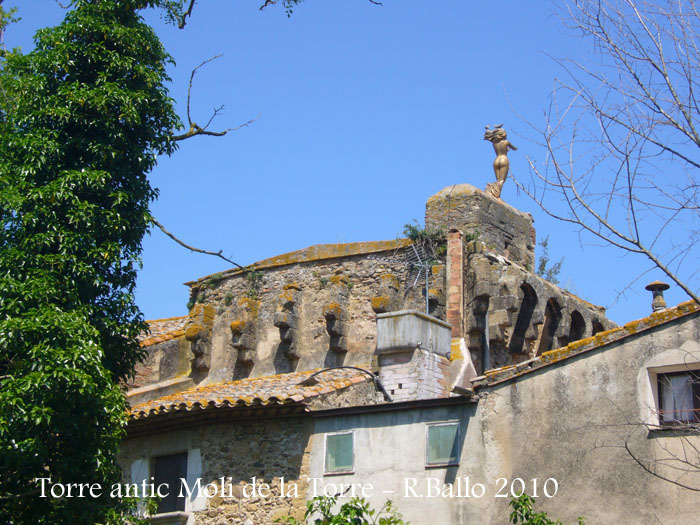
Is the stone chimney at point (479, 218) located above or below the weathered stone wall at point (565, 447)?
above

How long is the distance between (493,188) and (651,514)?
12.3 meters

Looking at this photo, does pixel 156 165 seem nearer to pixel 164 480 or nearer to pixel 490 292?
pixel 164 480

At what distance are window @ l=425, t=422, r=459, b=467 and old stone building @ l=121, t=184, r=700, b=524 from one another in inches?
0.8

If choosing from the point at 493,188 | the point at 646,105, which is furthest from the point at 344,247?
the point at 646,105

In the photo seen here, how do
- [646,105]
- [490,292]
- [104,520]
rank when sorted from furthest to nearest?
1. [490,292]
2. [104,520]
3. [646,105]

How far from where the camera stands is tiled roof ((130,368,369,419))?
663 inches

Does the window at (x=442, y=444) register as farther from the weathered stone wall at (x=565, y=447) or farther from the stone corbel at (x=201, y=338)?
the stone corbel at (x=201, y=338)

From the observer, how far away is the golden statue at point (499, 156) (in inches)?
957

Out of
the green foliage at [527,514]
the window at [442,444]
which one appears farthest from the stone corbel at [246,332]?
the green foliage at [527,514]

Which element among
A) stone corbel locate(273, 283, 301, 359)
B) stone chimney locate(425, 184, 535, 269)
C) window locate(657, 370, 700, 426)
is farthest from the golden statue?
window locate(657, 370, 700, 426)

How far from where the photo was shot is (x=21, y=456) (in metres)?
13.3

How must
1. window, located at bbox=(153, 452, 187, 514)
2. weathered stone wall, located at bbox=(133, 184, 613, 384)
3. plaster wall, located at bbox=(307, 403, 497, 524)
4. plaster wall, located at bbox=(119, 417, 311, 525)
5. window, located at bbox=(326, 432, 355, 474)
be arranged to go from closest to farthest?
plaster wall, located at bbox=(307, 403, 497, 524) < window, located at bbox=(326, 432, 355, 474) < plaster wall, located at bbox=(119, 417, 311, 525) < window, located at bbox=(153, 452, 187, 514) < weathered stone wall, located at bbox=(133, 184, 613, 384)

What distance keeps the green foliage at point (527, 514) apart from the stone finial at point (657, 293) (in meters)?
6.27

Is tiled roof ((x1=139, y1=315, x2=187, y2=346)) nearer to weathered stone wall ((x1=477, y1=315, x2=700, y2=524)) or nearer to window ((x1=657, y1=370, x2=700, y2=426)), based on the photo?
weathered stone wall ((x1=477, y1=315, x2=700, y2=524))
